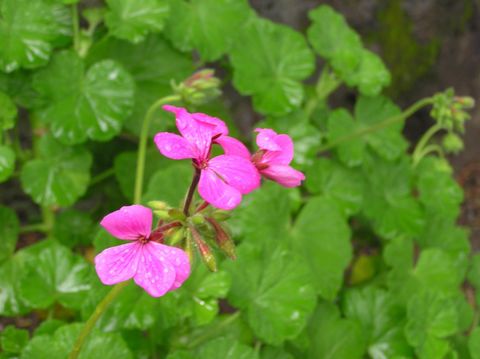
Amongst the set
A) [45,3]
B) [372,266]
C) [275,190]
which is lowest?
[372,266]

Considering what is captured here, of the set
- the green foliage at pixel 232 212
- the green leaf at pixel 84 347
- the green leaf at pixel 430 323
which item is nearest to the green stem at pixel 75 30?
the green foliage at pixel 232 212

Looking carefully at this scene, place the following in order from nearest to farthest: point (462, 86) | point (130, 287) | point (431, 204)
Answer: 1. point (130, 287)
2. point (431, 204)
3. point (462, 86)

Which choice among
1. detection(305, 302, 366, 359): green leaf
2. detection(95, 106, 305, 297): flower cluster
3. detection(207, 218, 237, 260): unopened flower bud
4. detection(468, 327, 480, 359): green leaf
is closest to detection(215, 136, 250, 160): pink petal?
detection(95, 106, 305, 297): flower cluster

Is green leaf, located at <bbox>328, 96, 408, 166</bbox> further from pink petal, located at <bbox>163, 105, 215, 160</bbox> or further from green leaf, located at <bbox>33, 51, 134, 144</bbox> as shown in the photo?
pink petal, located at <bbox>163, 105, 215, 160</bbox>

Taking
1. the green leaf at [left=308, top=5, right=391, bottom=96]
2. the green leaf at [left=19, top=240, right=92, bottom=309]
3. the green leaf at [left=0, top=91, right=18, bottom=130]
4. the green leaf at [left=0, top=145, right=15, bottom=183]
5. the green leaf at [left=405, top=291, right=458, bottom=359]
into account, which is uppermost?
the green leaf at [left=308, top=5, right=391, bottom=96]

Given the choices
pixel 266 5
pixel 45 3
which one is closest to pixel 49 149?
pixel 45 3

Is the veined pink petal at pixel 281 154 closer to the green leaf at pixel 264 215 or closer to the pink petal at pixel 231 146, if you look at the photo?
the pink petal at pixel 231 146

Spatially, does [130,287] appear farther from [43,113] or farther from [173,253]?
[173,253]

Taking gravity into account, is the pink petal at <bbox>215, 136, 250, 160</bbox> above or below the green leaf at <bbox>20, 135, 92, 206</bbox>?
above
